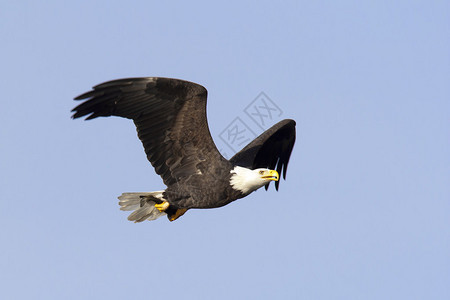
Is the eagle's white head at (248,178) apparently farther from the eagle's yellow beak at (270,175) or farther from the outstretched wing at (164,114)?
the outstretched wing at (164,114)

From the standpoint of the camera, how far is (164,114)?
412 inches


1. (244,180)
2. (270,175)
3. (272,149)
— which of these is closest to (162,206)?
(244,180)

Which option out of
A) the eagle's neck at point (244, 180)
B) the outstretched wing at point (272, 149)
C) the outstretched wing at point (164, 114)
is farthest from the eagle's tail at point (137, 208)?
the eagle's neck at point (244, 180)

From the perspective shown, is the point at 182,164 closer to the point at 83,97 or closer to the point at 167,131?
the point at 167,131

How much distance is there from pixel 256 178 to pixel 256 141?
1618mm

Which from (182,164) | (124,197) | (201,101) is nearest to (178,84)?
(201,101)

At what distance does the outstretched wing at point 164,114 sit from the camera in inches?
404

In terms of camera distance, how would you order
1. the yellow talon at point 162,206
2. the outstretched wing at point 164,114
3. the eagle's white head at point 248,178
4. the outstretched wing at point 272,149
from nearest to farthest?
the outstretched wing at point 164,114 < the eagle's white head at point 248,178 < the yellow talon at point 162,206 < the outstretched wing at point 272,149

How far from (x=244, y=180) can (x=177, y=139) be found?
920 millimetres

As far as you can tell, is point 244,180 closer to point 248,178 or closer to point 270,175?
point 248,178

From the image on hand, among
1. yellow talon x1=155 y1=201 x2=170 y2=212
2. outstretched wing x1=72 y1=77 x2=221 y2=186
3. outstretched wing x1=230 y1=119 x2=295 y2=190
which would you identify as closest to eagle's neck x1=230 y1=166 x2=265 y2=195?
outstretched wing x1=72 y1=77 x2=221 y2=186

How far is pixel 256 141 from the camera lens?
39.9ft

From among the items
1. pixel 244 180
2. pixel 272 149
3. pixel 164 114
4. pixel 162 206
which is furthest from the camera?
pixel 272 149

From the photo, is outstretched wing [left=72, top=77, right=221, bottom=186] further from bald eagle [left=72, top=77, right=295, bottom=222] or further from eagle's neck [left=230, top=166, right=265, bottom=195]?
eagle's neck [left=230, top=166, right=265, bottom=195]
